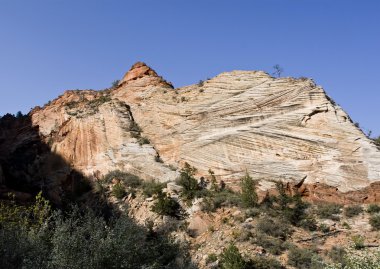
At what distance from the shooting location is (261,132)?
2783 centimetres

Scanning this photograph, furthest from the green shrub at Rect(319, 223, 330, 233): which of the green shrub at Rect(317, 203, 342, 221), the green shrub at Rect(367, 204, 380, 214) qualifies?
the green shrub at Rect(367, 204, 380, 214)

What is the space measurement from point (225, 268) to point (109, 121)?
64.8 ft

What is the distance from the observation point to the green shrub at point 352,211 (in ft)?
71.5

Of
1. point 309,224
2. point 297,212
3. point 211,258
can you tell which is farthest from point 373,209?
point 211,258

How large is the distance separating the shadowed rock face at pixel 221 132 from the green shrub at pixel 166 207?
3.32 metres

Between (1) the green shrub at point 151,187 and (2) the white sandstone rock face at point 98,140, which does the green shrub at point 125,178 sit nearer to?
(2) the white sandstone rock face at point 98,140

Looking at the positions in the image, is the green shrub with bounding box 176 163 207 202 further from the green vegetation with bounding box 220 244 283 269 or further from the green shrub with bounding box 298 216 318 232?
the green vegetation with bounding box 220 244 283 269

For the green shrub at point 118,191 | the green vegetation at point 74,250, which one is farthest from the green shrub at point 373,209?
the green shrub at point 118,191

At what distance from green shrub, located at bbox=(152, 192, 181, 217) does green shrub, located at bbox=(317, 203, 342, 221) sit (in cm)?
843

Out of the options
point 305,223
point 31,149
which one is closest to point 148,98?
point 31,149

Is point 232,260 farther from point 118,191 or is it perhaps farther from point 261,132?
point 118,191

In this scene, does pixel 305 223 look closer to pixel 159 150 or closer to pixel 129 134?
pixel 159 150

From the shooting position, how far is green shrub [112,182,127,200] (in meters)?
28.2

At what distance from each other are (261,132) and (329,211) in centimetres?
764
